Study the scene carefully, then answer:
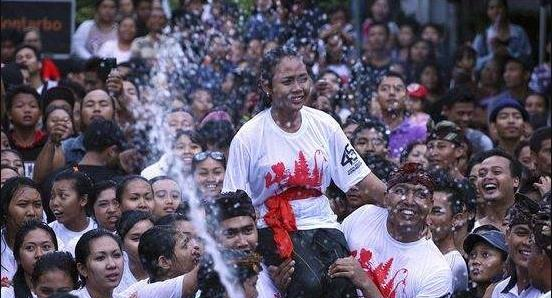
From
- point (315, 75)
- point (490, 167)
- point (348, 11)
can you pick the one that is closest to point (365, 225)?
point (490, 167)

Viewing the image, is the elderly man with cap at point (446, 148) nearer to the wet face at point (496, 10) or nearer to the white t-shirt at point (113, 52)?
the white t-shirt at point (113, 52)

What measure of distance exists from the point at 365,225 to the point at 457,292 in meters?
0.81

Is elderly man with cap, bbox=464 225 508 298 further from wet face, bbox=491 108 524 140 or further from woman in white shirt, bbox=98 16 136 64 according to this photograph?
woman in white shirt, bbox=98 16 136 64

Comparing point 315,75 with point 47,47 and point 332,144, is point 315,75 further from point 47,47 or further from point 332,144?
point 332,144

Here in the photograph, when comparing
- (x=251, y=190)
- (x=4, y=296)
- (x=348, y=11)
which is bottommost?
(x=4, y=296)

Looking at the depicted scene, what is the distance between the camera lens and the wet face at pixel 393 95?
1304 cm

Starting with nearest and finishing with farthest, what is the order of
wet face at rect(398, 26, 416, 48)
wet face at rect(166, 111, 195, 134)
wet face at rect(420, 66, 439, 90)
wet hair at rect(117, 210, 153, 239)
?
wet hair at rect(117, 210, 153, 239) < wet face at rect(166, 111, 195, 134) < wet face at rect(420, 66, 439, 90) < wet face at rect(398, 26, 416, 48)

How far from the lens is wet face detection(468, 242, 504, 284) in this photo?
934 cm

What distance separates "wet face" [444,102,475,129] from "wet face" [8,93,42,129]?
11.4 feet

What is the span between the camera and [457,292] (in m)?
9.31

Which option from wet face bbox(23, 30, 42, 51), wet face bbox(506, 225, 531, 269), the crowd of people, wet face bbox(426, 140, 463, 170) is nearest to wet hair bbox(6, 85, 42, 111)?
the crowd of people

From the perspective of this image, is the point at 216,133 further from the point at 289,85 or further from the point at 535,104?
the point at 535,104

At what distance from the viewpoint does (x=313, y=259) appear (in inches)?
335

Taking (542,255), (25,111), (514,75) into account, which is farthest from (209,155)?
(514,75)
